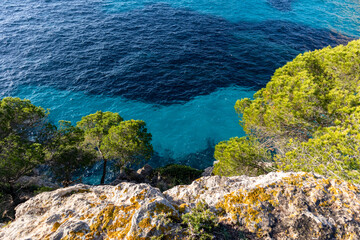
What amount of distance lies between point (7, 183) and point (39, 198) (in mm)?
10835

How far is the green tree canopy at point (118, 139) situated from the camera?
70.7ft

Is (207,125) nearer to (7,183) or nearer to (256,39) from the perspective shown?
(7,183)

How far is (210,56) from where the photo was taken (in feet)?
161

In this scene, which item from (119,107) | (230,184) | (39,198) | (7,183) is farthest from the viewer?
(119,107)

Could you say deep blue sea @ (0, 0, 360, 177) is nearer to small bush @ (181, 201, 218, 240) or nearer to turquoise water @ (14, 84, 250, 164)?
turquoise water @ (14, 84, 250, 164)

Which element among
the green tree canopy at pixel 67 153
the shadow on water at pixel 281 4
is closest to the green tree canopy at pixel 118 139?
the green tree canopy at pixel 67 153

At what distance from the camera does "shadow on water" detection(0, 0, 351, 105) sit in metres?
41.3

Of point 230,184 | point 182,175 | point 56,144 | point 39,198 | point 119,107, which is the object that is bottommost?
point 182,175

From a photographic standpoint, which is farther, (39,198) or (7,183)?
(7,183)

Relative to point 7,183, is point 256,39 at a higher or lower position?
higher

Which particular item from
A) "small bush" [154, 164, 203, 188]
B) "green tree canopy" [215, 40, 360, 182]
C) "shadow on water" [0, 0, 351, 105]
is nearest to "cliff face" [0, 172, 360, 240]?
"green tree canopy" [215, 40, 360, 182]

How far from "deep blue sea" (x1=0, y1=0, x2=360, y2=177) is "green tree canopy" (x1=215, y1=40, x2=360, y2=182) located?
15.4 meters

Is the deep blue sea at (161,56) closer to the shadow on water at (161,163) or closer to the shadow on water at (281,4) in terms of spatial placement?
the shadow on water at (161,163)

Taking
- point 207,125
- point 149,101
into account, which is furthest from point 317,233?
point 149,101
